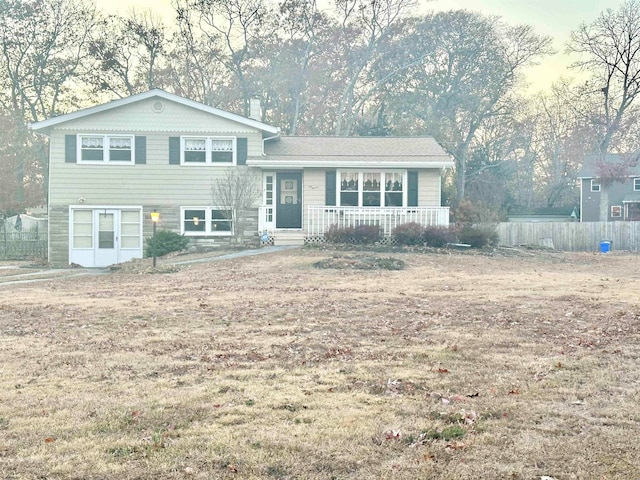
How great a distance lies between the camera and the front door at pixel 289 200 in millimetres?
22734

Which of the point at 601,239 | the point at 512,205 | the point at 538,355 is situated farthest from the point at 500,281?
the point at 512,205

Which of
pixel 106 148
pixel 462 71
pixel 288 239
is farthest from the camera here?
pixel 462 71

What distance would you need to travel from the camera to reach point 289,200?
2291 centimetres

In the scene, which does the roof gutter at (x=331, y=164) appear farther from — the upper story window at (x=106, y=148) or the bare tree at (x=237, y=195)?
the upper story window at (x=106, y=148)

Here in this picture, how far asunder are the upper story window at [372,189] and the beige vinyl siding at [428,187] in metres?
0.65

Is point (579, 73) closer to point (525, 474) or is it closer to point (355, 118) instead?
point (355, 118)

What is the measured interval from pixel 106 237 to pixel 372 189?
10.0 metres

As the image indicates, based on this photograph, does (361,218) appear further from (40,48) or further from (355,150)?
(40,48)

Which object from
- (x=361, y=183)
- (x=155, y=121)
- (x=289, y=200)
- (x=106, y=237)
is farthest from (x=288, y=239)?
(x=106, y=237)

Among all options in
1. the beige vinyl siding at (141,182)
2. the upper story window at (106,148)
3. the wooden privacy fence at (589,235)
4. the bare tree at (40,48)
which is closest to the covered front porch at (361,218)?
the beige vinyl siding at (141,182)

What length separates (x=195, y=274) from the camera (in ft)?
48.5

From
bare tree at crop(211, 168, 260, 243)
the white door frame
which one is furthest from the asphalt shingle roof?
the white door frame

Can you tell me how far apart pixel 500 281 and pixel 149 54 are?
29750 mm

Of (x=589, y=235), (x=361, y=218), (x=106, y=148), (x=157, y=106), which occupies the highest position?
(x=157, y=106)
